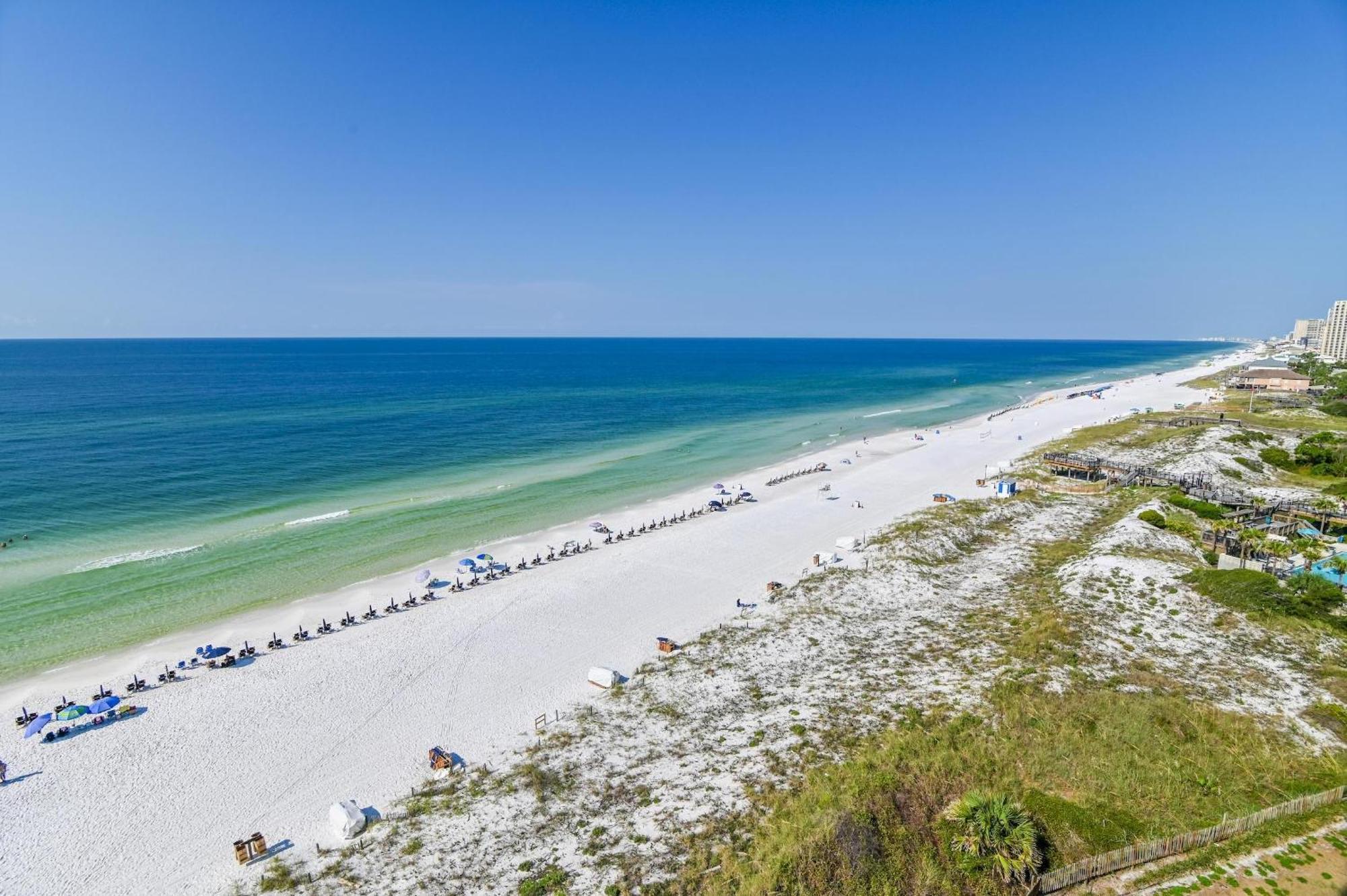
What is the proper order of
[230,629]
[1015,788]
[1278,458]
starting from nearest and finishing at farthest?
[1015,788] < [230,629] < [1278,458]

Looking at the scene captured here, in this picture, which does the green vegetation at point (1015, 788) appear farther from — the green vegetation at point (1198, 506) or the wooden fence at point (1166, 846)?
the green vegetation at point (1198, 506)

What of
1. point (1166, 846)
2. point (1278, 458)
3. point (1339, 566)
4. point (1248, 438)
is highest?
point (1248, 438)

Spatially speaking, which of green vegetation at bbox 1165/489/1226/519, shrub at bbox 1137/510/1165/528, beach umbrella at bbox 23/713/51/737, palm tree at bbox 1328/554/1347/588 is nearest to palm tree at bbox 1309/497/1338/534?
green vegetation at bbox 1165/489/1226/519

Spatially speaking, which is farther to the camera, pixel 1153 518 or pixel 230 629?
pixel 1153 518

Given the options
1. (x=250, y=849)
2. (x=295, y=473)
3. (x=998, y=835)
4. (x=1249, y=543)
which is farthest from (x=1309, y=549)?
A: (x=295, y=473)

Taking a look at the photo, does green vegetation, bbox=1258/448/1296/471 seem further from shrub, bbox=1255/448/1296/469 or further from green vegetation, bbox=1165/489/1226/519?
green vegetation, bbox=1165/489/1226/519

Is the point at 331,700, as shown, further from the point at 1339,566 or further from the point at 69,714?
the point at 1339,566

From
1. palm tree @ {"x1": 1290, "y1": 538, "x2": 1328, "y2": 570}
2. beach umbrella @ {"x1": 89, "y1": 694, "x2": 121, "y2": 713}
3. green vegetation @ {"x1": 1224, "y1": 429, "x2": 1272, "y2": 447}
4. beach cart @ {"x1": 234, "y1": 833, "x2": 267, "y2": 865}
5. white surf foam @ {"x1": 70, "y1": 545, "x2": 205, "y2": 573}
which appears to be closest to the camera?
beach cart @ {"x1": 234, "y1": 833, "x2": 267, "y2": 865}
